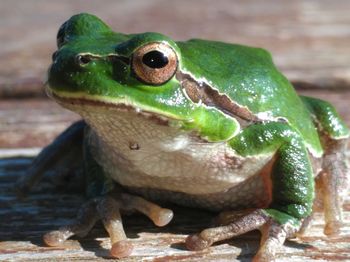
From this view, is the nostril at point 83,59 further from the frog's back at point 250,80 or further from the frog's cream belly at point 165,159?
the frog's back at point 250,80

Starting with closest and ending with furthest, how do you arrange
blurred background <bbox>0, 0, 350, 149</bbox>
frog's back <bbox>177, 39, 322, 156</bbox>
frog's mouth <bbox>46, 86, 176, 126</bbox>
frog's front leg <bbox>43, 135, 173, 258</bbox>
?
frog's mouth <bbox>46, 86, 176, 126</bbox>, frog's front leg <bbox>43, 135, 173, 258</bbox>, frog's back <bbox>177, 39, 322, 156</bbox>, blurred background <bbox>0, 0, 350, 149</bbox>

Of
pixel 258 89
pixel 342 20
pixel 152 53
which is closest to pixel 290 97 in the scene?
pixel 258 89

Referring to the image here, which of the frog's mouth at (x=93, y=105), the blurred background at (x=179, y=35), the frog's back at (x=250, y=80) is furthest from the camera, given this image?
the blurred background at (x=179, y=35)

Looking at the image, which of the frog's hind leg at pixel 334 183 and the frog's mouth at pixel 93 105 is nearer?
the frog's mouth at pixel 93 105

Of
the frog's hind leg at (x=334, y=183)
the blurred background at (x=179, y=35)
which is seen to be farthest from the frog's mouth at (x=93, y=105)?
the blurred background at (x=179, y=35)

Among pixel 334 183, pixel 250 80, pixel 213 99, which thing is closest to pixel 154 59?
pixel 213 99

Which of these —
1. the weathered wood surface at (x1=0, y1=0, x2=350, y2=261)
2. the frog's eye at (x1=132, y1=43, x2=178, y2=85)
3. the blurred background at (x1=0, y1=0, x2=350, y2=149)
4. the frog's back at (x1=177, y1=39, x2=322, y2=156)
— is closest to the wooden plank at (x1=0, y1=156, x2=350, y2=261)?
the weathered wood surface at (x1=0, y1=0, x2=350, y2=261)

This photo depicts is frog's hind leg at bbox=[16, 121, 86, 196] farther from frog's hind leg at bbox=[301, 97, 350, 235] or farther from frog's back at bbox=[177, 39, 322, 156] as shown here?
frog's hind leg at bbox=[301, 97, 350, 235]
